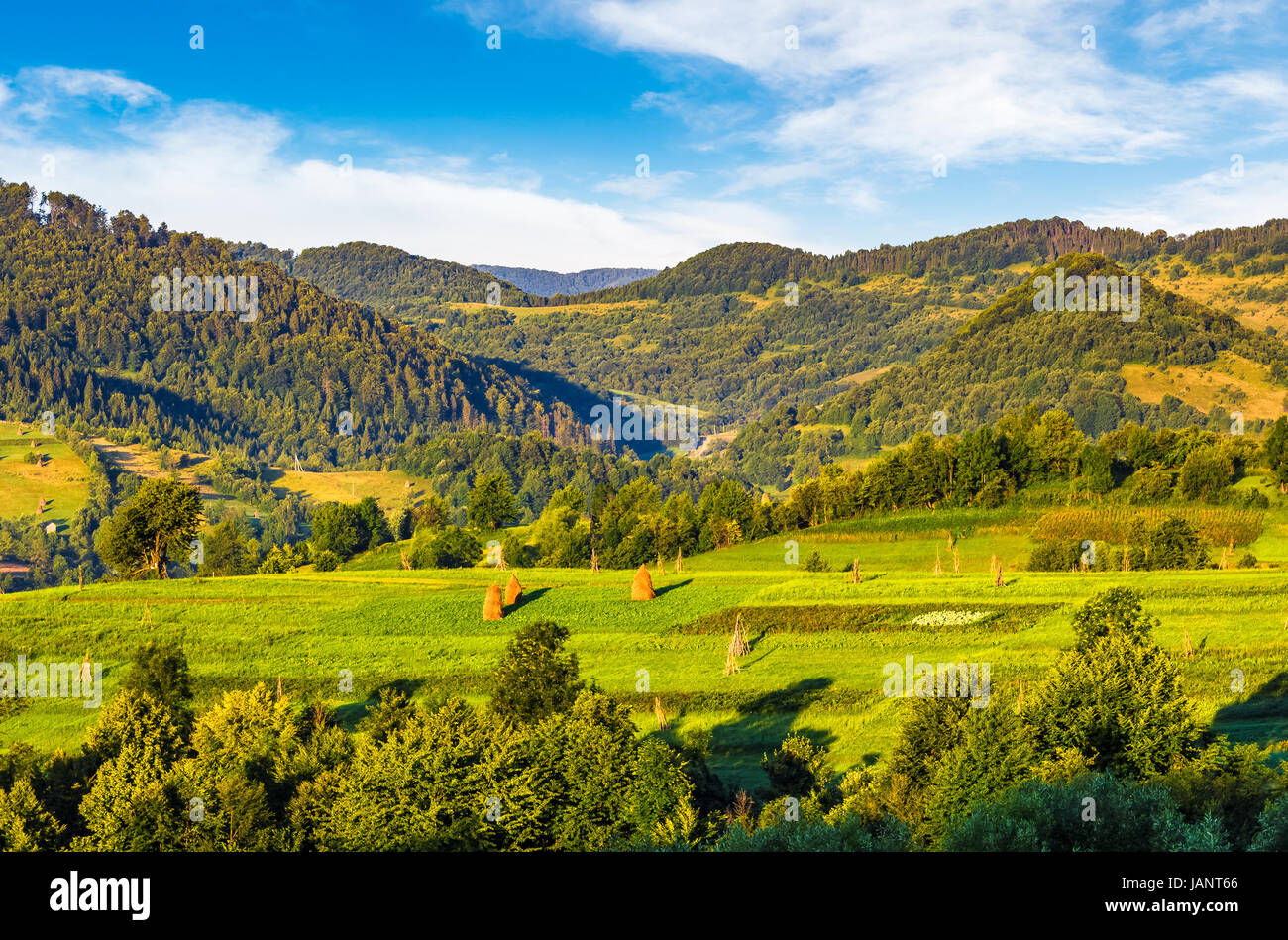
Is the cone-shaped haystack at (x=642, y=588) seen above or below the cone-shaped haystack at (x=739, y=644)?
above

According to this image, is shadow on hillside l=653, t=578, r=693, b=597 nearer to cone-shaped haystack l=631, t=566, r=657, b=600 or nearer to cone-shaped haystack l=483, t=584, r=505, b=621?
cone-shaped haystack l=631, t=566, r=657, b=600

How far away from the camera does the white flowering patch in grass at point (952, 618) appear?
79.6m

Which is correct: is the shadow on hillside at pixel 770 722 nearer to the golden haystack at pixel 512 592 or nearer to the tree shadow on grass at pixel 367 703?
the tree shadow on grass at pixel 367 703

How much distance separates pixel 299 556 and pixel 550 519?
135ft

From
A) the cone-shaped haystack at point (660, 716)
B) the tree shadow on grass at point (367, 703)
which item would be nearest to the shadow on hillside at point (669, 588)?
the tree shadow on grass at point (367, 703)

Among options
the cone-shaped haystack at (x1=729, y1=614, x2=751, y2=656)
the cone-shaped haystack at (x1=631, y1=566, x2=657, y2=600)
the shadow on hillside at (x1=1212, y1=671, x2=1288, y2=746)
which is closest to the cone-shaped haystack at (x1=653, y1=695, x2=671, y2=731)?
the cone-shaped haystack at (x1=729, y1=614, x2=751, y2=656)

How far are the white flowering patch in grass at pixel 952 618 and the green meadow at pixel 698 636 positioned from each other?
0.39 meters

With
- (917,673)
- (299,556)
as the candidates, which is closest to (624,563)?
(299,556)

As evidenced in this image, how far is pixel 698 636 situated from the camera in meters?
82.0
